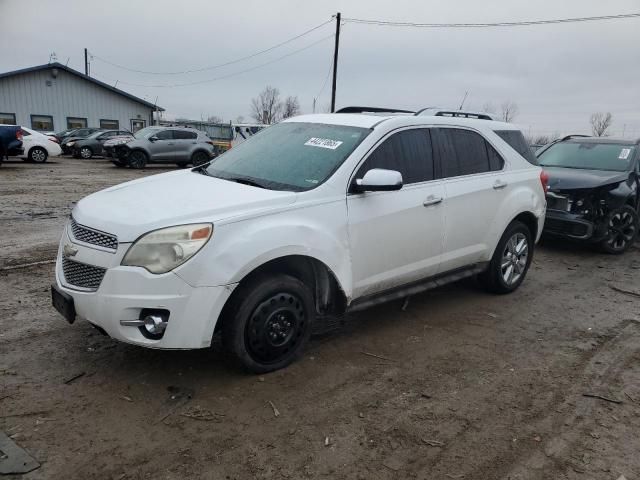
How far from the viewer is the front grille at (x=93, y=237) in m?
3.12

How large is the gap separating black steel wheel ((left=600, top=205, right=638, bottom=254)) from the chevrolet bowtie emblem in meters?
7.32

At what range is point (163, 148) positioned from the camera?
2017 cm

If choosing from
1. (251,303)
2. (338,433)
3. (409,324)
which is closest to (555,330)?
(409,324)

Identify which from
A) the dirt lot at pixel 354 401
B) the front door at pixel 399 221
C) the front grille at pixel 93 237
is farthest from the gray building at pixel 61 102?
the front door at pixel 399 221

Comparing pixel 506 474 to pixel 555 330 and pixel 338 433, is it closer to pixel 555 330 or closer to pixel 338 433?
pixel 338 433

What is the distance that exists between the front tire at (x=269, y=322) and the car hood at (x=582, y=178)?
18.3ft

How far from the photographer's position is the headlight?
3045 mm

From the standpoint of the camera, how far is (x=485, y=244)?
504 cm

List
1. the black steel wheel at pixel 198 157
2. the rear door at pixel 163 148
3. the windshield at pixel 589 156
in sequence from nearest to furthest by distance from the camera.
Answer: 1. the windshield at pixel 589 156
2. the rear door at pixel 163 148
3. the black steel wheel at pixel 198 157

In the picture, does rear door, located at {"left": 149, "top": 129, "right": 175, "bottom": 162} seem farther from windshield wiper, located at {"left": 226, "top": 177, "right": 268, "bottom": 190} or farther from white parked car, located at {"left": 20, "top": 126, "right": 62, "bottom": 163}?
windshield wiper, located at {"left": 226, "top": 177, "right": 268, "bottom": 190}

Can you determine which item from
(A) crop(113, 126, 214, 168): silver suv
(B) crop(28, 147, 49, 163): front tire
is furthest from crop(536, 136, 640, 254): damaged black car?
(B) crop(28, 147, 49, 163): front tire

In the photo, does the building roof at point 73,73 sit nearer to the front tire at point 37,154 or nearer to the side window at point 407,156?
the front tire at point 37,154

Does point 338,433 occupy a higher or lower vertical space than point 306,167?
lower

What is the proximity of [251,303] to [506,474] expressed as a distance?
1767 mm
